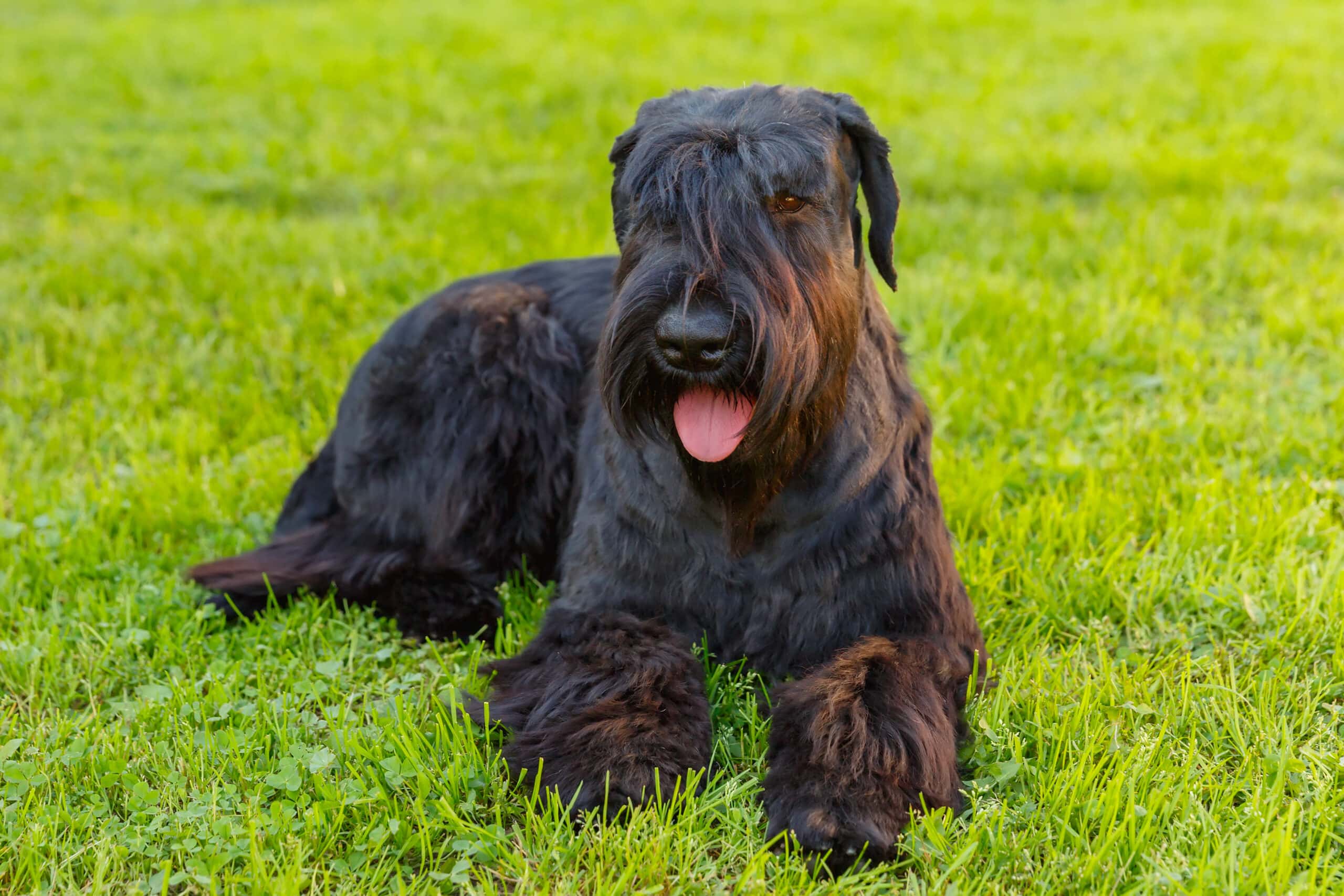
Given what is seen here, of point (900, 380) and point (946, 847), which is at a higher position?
point (900, 380)

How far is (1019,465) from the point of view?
436cm

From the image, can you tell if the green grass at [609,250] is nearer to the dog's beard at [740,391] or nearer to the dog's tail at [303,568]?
the dog's tail at [303,568]

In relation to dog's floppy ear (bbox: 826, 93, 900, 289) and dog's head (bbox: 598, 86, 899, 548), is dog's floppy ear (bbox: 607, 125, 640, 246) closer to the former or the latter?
dog's head (bbox: 598, 86, 899, 548)

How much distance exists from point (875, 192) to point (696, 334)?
92 centimetres

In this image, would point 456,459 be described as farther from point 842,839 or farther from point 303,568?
point 842,839

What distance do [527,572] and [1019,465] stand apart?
184 cm

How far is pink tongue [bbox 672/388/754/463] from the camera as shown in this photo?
2.69 meters

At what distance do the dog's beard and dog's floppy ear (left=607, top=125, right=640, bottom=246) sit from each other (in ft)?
0.89

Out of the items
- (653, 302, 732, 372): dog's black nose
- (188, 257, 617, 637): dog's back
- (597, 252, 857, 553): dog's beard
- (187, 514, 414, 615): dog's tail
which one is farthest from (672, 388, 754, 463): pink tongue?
(187, 514, 414, 615): dog's tail

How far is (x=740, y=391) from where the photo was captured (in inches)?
104

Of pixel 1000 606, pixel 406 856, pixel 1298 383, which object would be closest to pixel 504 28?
pixel 1298 383

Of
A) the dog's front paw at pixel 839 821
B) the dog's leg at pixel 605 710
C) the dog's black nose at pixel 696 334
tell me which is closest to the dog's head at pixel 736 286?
the dog's black nose at pixel 696 334

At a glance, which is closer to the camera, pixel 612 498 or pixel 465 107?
pixel 612 498

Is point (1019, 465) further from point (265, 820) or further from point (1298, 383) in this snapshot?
point (265, 820)
